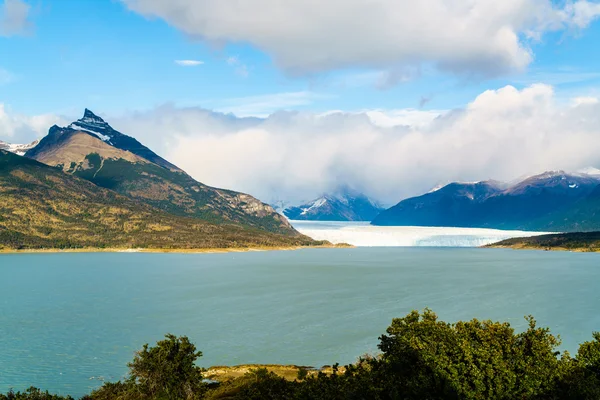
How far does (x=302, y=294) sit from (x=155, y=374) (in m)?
104

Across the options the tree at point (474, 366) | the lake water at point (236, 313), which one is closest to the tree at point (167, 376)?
the tree at point (474, 366)

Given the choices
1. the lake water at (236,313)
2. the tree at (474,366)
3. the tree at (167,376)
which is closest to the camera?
the tree at (474,366)

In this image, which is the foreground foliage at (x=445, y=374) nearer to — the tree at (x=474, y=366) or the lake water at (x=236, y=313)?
the tree at (x=474, y=366)

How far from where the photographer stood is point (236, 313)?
392ft

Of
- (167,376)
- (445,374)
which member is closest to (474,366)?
(445,374)

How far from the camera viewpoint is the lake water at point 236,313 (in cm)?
7988

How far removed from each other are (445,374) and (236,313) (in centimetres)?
8127

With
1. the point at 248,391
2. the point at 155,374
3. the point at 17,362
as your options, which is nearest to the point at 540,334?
the point at 248,391

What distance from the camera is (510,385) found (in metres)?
42.8

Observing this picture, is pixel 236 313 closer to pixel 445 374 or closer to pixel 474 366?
pixel 445 374

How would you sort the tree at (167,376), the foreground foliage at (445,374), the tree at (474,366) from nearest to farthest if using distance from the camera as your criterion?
the foreground foliage at (445,374) → the tree at (474,366) → the tree at (167,376)

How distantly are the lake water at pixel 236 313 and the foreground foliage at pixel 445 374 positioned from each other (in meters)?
23.0

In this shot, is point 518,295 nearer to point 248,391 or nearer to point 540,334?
point 540,334

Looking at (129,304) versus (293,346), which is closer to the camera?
(293,346)
